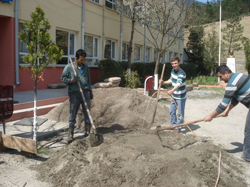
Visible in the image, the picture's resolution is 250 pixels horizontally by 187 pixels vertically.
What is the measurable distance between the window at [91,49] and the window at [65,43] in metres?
1.24

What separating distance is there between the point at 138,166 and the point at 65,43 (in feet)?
32.3

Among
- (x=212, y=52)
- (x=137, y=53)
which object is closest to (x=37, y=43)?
(x=137, y=53)

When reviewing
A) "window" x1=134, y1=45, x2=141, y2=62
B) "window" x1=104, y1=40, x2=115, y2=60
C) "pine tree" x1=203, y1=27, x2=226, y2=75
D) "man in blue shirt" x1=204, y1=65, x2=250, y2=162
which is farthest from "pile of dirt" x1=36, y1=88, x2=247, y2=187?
"pine tree" x1=203, y1=27, x2=226, y2=75

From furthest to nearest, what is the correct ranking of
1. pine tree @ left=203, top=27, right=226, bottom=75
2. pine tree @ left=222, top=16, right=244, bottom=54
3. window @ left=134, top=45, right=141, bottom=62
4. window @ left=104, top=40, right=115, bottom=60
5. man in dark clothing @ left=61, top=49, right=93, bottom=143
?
pine tree @ left=222, top=16, right=244, bottom=54 < pine tree @ left=203, top=27, right=226, bottom=75 < window @ left=134, top=45, right=141, bottom=62 < window @ left=104, top=40, right=115, bottom=60 < man in dark clothing @ left=61, top=49, right=93, bottom=143

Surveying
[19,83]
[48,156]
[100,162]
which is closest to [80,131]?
[48,156]

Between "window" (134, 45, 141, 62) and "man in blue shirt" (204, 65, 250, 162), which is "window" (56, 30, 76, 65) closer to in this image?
"window" (134, 45, 141, 62)

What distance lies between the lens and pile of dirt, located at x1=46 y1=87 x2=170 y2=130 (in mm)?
7078

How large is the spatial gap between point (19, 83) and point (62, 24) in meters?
3.74

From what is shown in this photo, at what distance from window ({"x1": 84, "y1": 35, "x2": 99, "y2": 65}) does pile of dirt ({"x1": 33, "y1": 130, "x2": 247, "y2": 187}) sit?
10.2 meters

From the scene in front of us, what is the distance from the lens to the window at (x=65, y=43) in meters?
12.2

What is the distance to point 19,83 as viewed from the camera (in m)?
9.80

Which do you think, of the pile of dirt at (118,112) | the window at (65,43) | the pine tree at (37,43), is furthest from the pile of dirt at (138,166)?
the window at (65,43)

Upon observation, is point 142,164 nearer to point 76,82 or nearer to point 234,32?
point 76,82

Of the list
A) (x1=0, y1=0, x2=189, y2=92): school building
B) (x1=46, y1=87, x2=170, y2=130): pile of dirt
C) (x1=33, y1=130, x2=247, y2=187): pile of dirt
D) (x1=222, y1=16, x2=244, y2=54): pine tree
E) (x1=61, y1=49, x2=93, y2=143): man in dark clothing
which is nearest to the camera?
(x1=33, y1=130, x2=247, y2=187): pile of dirt
